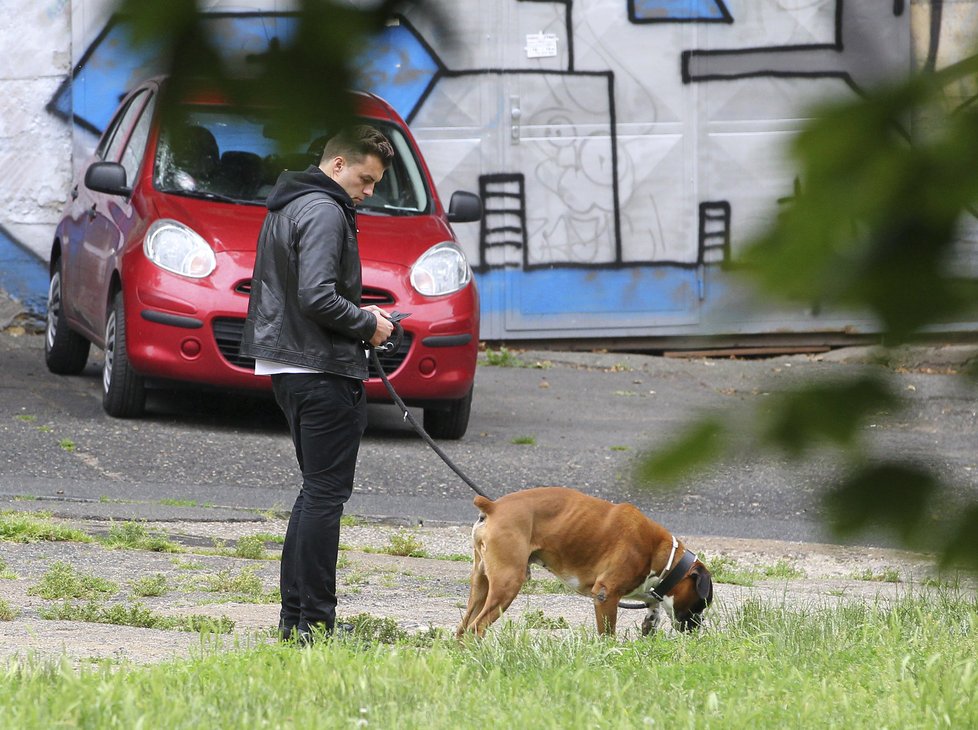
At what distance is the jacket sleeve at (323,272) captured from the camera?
462 centimetres

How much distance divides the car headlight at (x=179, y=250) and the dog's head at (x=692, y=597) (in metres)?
3.57

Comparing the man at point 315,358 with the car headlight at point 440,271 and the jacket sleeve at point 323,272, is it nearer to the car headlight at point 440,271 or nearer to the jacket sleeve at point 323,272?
the jacket sleeve at point 323,272

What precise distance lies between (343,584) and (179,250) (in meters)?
2.75

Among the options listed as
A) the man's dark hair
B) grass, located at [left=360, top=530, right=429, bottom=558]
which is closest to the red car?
grass, located at [left=360, top=530, right=429, bottom=558]

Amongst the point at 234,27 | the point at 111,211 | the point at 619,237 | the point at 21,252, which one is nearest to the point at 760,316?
the point at 234,27

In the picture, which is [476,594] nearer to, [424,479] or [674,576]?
[674,576]

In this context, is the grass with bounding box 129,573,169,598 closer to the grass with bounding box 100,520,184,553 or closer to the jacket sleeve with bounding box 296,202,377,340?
the grass with bounding box 100,520,184,553

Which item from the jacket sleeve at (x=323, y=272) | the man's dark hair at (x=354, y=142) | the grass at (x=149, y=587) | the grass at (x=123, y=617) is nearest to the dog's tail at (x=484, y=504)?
the jacket sleeve at (x=323, y=272)

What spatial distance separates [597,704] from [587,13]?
1.90 metres

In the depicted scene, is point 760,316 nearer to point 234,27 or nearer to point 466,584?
point 234,27

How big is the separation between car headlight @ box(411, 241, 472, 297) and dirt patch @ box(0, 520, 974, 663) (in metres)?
1.69

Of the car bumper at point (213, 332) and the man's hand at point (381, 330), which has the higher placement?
the man's hand at point (381, 330)

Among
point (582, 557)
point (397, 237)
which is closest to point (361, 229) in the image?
point (397, 237)

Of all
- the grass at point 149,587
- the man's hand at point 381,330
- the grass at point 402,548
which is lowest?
the grass at point 402,548
